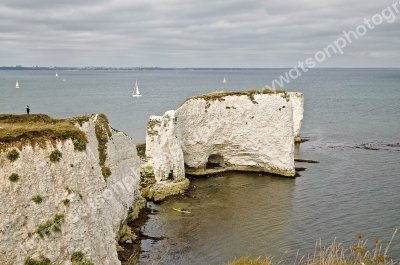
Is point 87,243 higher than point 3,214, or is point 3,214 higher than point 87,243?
point 3,214

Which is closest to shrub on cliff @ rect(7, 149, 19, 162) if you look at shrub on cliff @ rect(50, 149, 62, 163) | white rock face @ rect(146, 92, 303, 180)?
shrub on cliff @ rect(50, 149, 62, 163)

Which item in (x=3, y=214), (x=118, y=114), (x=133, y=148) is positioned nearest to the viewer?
(x=3, y=214)

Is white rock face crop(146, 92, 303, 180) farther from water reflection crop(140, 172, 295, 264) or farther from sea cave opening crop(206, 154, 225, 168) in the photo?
water reflection crop(140, 172, 295, 264)

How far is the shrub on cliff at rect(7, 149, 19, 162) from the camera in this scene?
15125 mm

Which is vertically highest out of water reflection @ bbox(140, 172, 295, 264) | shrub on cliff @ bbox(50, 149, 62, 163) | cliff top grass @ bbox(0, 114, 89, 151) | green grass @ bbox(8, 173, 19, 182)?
cliff top grass @ bbox(0, 114, 89, 151)

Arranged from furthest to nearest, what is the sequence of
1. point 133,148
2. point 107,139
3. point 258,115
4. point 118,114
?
point 118,114, point 258,115, point 133,148, point 107,139

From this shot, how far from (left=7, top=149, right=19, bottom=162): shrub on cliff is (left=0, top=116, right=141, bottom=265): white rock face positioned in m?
0.13

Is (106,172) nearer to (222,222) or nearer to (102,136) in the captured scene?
(102,136)

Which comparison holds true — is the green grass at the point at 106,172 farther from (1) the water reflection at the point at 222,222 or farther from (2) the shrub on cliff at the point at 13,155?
(2) the shrub on cliff at the point at 13,155

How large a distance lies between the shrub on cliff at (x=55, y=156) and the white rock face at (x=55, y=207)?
0.40ft

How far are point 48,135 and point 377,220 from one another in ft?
77.2

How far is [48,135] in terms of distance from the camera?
53.2 ft

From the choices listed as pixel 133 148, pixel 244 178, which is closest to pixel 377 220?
pixel 244 178

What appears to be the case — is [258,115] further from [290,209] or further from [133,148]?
[133,148]
